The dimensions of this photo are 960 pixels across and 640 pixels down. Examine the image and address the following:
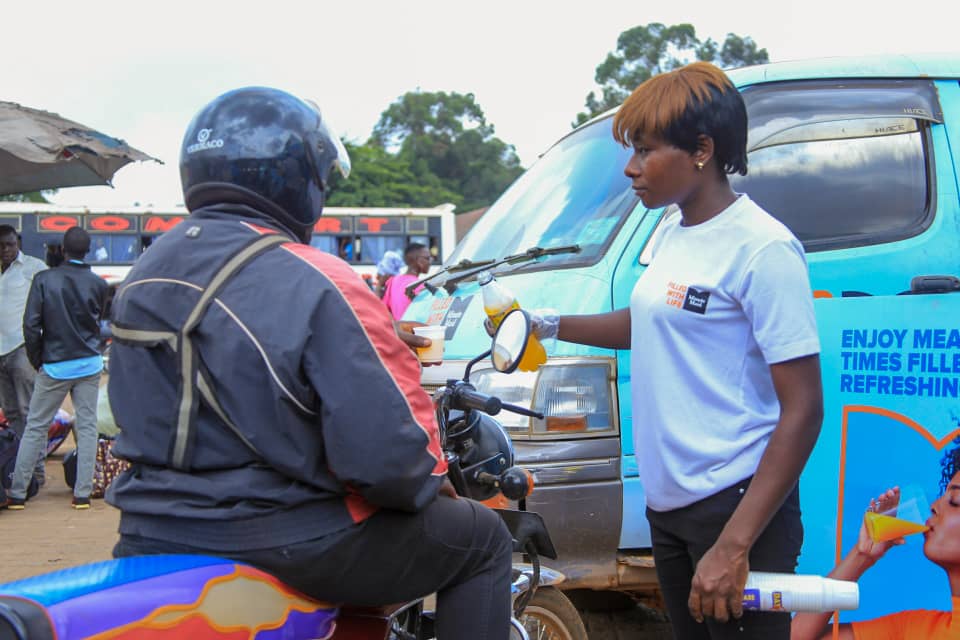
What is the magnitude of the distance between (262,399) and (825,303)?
2048mm

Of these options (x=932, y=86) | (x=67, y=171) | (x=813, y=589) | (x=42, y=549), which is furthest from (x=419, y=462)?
(x=67, y=171)

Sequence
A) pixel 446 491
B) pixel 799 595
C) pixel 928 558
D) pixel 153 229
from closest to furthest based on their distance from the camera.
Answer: pixel 799 595 < pixel 446 491 < pixel 928 558 < pixel 153 229

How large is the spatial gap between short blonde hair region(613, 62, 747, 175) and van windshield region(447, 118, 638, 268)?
4.36 feet

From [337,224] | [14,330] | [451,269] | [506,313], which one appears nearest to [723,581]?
[506,313]

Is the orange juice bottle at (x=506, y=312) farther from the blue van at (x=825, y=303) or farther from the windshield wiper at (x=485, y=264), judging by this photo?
the windshield wiper at (x=485, y=264)

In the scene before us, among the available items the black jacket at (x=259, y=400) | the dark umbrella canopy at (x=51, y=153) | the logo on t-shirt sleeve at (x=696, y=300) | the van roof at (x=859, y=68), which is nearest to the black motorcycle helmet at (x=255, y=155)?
the black jacket at (x=259, y=400)

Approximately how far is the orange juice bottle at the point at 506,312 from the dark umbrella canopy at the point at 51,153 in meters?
5.46

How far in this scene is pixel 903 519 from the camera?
118 inches

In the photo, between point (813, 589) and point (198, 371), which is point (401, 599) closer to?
point (198, 371)

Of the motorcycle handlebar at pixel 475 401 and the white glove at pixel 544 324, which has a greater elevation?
the white glove at pixel 544 324

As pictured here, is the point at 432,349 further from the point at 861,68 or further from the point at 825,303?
the point at 861,68

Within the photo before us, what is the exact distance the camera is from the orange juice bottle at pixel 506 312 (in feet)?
8.42

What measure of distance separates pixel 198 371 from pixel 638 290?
104 cm

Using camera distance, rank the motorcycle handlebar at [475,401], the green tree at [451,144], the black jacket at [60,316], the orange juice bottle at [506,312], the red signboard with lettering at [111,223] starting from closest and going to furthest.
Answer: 1. the motorcycle handlebar at [475,401]
2. the orange juice bottle at [506,312]
3. the black jacket at [60,316]
4. the red signboard with lettering at [111,223]
5. the green tree at [451,144]
